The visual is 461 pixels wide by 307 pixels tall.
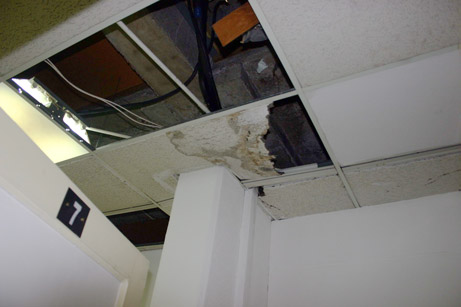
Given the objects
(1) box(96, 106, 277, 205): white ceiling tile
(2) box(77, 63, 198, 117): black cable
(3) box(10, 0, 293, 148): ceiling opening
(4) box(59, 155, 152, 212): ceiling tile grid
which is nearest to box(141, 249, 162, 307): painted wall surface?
(4) box(59, 155, 152, 212): ceiling tile grid

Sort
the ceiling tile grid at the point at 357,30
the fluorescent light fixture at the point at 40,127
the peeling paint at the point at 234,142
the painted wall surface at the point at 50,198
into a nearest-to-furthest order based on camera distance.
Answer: the painted wall surface at the point at 50,198
the ceiling tile grid at the point at 357,30
the peeling paint at the point at 234,142
the fluorescent light fixture at the point at 40,127

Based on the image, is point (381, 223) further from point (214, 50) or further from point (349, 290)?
point (214, 50)

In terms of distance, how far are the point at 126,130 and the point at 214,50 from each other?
2.32 ft

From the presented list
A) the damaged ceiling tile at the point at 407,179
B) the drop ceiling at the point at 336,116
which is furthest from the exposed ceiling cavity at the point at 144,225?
the damaged ceiling tile at the point at 407,179

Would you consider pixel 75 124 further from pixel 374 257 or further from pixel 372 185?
pixel 374 257

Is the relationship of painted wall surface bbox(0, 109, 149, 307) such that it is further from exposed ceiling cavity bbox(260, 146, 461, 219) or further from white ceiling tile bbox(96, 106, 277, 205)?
exposed ceiling cavity bbox(260, 146, 461, 219)

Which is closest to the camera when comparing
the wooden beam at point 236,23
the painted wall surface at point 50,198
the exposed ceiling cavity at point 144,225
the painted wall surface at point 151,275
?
the painted wall surface at point 50,198

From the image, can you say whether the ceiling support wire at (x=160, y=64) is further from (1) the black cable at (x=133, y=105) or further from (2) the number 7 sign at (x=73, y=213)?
(2) the number 7 sign at (x=73, y=213)

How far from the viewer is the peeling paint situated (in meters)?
1.36

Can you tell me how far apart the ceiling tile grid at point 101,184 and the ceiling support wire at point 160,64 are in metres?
0.64

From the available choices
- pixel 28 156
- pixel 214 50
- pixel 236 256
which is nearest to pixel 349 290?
pixel 236 256

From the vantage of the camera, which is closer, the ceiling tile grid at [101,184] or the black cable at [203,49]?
the black cable at [203,49]

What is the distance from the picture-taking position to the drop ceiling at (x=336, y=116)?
1.00m

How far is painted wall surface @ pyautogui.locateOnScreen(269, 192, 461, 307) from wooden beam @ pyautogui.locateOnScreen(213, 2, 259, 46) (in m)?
1.11
